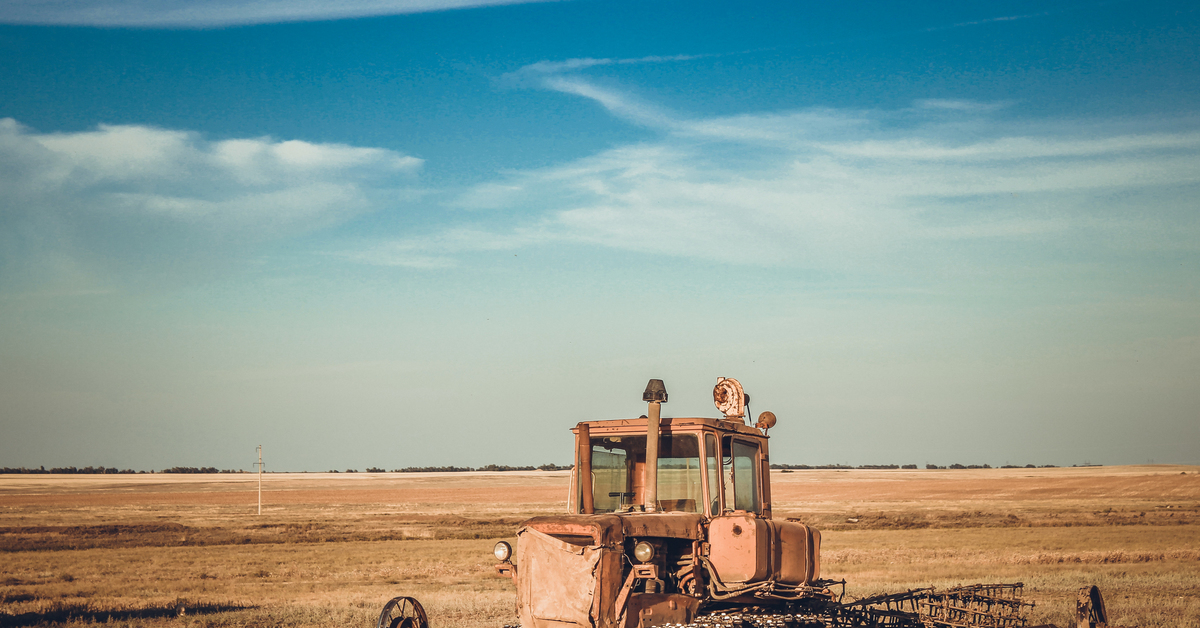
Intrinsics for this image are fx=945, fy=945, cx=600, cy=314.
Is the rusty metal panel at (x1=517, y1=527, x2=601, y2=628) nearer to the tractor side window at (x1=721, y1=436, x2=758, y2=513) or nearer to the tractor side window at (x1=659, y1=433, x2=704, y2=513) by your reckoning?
the tractor side window at (x1=659, y1=433, x2=704, y2=513)

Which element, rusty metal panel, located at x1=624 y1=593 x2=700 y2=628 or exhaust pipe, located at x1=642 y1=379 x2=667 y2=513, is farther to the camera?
exhaust pipe, located at x1=642 y1=379 x2=667 y2=513

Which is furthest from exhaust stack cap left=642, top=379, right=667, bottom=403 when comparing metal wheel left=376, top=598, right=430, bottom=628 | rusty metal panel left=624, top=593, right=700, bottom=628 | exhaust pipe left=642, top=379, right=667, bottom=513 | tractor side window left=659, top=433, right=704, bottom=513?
metal wheel left=376, top=598, right=430, bottom=628

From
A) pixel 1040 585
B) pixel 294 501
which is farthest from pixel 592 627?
pixel 294 501

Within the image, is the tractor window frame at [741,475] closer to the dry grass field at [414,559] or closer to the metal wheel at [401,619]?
the metal wheel at [401,619]

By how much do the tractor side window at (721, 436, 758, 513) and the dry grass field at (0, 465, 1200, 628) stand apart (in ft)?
23.5

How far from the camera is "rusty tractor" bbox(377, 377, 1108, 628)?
7902 millimetres

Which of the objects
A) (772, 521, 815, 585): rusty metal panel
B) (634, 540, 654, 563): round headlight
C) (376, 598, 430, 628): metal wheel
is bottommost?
(376, 598, 430, 628): metal wheel

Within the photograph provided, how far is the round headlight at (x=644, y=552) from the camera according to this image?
7793mm

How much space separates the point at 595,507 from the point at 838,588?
1246cm

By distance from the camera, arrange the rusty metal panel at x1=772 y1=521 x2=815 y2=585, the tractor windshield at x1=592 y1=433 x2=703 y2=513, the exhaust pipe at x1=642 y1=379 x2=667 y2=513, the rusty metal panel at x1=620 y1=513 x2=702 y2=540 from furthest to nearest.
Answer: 1. the rusty metal panel at x1=772 y1=521 x2=815 y2=585
2. the tractor windshield at x1=592 y1=433 x2=703 y2=513
3. the exhaust pipe at x1=642 y1=379 x2=667 y2=513
4. the rusty metal panel at x1=620 y1=513 x2=702 y2=540

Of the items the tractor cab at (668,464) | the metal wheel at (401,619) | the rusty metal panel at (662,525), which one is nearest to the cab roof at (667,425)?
the tractor cab at (668,464)

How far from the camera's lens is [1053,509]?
58.6 meters

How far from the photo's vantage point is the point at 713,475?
354 inches

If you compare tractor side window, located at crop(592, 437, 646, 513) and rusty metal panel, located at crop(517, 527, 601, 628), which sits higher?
tractor side window, located at crop(592, 437, 646, 513)
